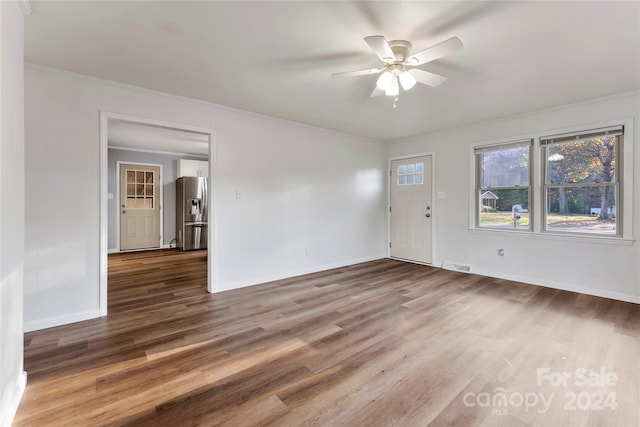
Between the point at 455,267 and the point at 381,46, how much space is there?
4035 millimetres

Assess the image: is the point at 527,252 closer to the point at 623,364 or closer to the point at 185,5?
the point at 623,364

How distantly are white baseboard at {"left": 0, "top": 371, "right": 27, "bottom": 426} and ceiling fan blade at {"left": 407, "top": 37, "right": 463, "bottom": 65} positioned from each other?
3209 millimetres

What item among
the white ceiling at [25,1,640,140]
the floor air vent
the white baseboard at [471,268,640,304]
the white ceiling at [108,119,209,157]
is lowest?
the white baseboard at [471,268,640,304]

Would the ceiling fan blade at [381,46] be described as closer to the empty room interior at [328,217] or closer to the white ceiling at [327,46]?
the empty room interior at [328,217]

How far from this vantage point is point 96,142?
2.92 m

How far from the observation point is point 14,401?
5.28 ft

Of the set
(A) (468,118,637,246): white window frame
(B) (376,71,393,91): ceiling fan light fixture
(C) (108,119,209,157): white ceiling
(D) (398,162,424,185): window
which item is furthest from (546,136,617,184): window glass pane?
(C) (108,119,209,157): white ceiling

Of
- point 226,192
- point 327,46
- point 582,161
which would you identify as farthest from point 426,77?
point 582,161

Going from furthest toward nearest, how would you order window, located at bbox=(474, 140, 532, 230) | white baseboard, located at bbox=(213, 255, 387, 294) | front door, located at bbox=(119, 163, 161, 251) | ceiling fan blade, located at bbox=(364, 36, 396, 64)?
front door, located at bbox=(119, 163, 161, 251)
window, located at bbox=(474, 140, 532, 230)
white baseboard, located at bbox=(213, 255, 387, 294)
ceiling fan blade, located at bbox=(364, 36, 396, 64)

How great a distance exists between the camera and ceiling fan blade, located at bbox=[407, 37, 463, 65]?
1.91 m

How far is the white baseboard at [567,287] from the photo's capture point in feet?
11.0

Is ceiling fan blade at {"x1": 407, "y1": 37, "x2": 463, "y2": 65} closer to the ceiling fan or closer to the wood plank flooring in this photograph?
the ceiling fan

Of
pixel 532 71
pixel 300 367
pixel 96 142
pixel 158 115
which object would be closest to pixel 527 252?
pixel 532 71

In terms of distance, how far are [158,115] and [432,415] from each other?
374 cm
